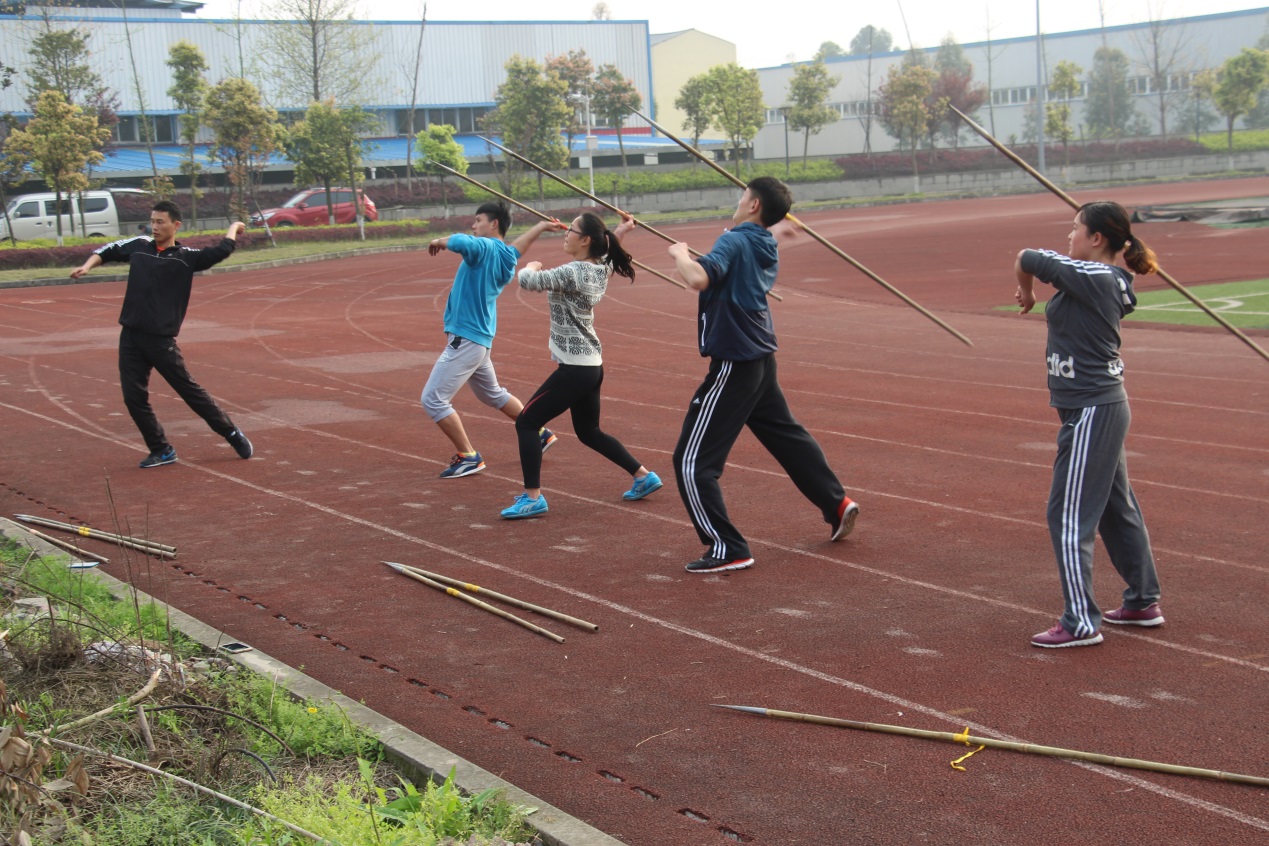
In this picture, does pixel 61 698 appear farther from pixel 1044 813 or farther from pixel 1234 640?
pixel 1234 640

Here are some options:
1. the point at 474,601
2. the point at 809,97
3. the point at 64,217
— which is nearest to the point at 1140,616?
the point at 474,601

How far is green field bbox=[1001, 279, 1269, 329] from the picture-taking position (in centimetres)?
1614

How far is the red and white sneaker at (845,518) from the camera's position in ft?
22.3

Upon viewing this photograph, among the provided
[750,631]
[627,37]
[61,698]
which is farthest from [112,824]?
[627,37]

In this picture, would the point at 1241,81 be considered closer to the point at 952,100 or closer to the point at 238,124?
the point at 952,100

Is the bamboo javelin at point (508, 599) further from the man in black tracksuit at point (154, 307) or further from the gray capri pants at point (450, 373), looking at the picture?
the man in black tracksuit at point (154, 307)

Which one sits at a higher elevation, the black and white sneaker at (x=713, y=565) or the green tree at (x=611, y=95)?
the green tree at (x=611, y=95)

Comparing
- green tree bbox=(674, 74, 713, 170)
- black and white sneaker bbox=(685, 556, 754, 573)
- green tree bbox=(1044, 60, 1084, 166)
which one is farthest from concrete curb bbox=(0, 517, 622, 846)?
green tree bbox=(1044, 60, 1084, 166)

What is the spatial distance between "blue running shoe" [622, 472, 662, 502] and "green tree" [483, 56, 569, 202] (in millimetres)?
43907

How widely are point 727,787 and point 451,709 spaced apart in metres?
1.25

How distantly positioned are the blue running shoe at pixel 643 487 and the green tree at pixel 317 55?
1891 inches

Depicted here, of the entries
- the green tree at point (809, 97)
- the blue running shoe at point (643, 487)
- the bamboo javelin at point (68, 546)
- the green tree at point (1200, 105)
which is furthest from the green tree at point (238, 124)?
the green tree at point (1200, 105)

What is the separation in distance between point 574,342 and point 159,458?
12.7 ft

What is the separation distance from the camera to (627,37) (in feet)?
224
